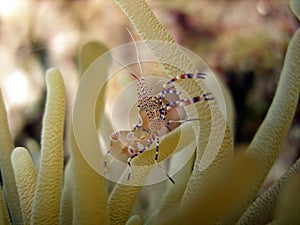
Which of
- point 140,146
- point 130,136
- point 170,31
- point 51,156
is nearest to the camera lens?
point 51,156

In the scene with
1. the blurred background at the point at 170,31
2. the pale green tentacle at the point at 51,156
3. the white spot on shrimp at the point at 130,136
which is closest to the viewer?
the pale green tentacle at the point at 51,156

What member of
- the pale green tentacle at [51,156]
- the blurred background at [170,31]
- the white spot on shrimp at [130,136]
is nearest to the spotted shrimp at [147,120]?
the white spot on shrimp at [130,136]

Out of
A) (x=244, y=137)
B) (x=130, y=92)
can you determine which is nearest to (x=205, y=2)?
(x=244, y=137)

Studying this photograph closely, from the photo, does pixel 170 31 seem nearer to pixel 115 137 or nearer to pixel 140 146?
pixel 115 137

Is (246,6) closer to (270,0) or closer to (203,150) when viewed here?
(270,0)

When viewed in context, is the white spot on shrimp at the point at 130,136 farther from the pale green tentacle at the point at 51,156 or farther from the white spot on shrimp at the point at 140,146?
the pale green tentacle at the point at 51,156

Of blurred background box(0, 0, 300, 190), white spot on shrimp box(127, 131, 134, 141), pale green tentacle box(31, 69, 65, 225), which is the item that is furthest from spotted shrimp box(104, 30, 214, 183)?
blurred background box(0, 0, 300, 190)

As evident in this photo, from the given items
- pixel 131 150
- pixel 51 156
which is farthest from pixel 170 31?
pixel 51 156

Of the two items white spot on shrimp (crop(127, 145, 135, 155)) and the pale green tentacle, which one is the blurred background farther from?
the pale green tentacle
